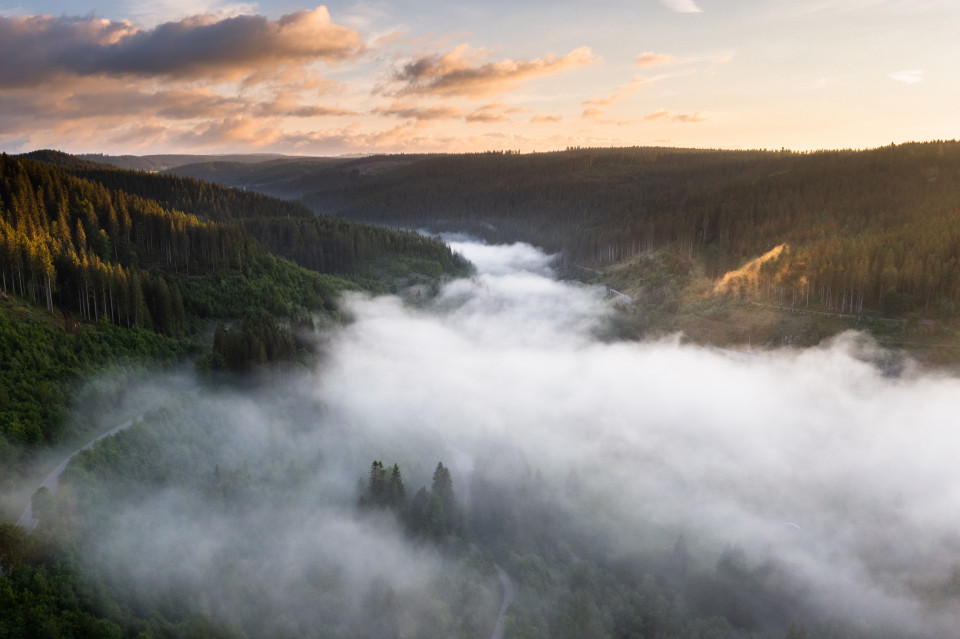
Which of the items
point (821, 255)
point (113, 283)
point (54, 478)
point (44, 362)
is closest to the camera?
point (54, 478)

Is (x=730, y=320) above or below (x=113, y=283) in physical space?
below

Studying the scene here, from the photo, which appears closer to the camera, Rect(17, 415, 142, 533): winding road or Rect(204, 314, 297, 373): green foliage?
Rect(17, 415, 142, 533): winding road

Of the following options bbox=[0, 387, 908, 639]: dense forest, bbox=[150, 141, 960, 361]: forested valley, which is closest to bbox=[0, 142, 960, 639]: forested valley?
bbox=[0, 387, 908, 639]: dense forest

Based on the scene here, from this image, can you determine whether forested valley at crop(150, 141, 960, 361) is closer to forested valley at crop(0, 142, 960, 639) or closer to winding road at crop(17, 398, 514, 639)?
forested valley at crop(0, 142, 960, 639)

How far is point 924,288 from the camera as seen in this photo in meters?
110

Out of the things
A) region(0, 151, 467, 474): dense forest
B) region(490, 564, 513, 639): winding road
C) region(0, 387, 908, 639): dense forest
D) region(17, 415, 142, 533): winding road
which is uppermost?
region(0, 151, 467, 474): dense forest

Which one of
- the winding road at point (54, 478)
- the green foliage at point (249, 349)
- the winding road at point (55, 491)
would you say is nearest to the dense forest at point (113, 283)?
the green foliage at point (249, 349)

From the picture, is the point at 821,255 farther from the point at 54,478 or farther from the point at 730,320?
the point at 54,478

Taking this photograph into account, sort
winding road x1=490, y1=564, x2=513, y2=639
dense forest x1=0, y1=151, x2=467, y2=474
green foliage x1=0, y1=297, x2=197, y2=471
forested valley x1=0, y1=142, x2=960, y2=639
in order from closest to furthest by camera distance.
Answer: green foliage x1=0, y1=297, x2=197, y2=471 → forested valley x1=0, y1=142, x2=960, y2=639 → winding road x1=490, y1=564, x2=513, y2=639 → dense forest x1=0, y1=151, x2=467, y2=474

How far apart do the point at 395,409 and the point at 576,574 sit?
5148 centimetres

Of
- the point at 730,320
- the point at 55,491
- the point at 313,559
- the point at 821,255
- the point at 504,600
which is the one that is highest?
the point at 821,255

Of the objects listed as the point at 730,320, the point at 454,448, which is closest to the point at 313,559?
Result: the point at 454,448

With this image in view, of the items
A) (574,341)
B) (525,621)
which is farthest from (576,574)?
(574,341)

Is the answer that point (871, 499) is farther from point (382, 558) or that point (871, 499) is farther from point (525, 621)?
point (382, 558)
